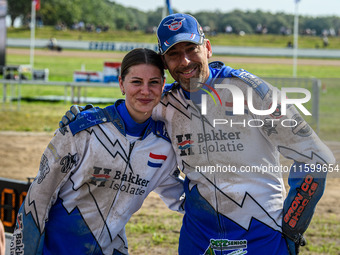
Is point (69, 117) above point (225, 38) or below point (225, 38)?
below

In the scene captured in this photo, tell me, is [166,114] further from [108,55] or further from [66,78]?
[108,55]

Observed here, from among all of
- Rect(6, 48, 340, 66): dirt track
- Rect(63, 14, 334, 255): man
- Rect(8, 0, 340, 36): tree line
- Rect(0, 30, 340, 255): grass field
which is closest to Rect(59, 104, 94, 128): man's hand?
Rect(63, 14, 334, 255): man

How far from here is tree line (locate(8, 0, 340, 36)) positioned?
190 feet

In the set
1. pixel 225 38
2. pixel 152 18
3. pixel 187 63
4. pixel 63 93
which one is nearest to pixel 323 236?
pixel 187 63

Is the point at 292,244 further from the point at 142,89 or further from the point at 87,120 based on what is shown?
the point at 87,120

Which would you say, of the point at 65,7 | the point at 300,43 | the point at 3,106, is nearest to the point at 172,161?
the point at 3,106

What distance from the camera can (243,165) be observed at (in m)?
2.75

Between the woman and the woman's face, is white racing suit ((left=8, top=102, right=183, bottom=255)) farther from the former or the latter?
the woman's face

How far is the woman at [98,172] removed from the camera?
2.72 meters

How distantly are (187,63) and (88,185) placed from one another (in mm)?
876

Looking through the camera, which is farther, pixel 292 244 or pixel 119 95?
pixel 119 95

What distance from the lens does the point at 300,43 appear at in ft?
149

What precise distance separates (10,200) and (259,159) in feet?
9.03

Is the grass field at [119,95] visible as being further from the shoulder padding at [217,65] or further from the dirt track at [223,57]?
the shoulder padding at [217,65]
